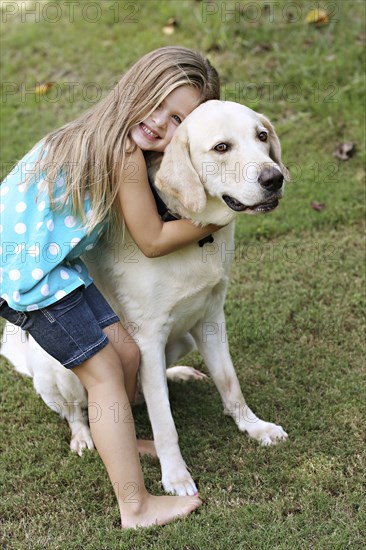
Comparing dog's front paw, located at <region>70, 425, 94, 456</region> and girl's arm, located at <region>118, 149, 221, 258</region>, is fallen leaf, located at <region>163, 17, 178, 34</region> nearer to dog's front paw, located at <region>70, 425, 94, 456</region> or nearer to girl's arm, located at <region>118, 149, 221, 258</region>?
girl's arm, located at <region>118, 149, 221, 258</region>

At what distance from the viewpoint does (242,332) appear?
3.99 meters

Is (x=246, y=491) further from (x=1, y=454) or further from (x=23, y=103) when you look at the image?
(x=23, y=103)

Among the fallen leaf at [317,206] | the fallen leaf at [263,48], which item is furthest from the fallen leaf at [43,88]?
the fallen leaf at [317,206]

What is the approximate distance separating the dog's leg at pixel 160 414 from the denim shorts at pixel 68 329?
0.73 feet

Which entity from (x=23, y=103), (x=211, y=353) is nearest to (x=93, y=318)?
(x=211, y=353)

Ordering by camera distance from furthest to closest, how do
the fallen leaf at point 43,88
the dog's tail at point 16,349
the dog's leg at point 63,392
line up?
the fallen leaf at point 43,88 → the dog's tail at point 16,349 → the dog's leg at point 63,392

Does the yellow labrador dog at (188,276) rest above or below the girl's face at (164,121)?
below

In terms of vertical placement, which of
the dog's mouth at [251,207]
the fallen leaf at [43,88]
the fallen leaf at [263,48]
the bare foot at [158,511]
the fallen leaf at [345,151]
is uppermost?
the dog's mouth at [251,207]

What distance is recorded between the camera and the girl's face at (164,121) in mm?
2846

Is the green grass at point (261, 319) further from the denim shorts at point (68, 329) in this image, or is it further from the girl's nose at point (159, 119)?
the girl's nose at point (159, 119)

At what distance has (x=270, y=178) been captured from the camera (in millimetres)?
2590

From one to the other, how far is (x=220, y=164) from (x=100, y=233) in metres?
0.56

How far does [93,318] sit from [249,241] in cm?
222

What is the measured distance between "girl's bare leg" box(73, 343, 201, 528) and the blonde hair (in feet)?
1.80
